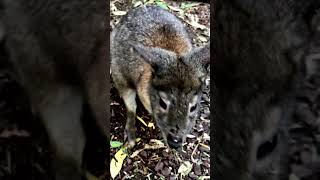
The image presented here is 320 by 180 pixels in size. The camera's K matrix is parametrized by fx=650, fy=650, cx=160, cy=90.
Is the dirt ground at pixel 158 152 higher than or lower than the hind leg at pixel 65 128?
lower

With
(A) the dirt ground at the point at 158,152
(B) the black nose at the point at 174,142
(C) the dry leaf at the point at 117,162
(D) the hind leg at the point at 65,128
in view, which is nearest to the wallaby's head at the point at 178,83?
(B) the black nose at the point at 174,142

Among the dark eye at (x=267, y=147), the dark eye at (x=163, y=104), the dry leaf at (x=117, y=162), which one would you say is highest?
the dark eye at (x=267, y=147)

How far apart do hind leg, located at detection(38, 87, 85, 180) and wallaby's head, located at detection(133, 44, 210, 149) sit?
11.1ft

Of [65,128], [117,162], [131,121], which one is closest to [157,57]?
[131,121]

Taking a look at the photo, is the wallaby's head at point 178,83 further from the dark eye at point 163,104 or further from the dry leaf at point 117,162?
the dry leaf at point 117,162

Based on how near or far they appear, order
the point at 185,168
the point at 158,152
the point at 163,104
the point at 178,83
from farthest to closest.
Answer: the point at 158,152 → the point at 185,168 → the point at 163,104 → the point at 178,83

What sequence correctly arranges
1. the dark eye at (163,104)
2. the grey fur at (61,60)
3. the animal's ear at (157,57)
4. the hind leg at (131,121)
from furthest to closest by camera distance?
the hind leg at (131,121), the dark eye at (163,104), the animal's ear at (157,57), the grey fur at (61,60)

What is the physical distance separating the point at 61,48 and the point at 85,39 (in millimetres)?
34

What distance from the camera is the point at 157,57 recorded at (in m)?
4.23

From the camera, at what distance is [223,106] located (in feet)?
2.73

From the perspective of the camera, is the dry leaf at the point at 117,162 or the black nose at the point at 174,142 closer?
the black nose at the point at 174,142

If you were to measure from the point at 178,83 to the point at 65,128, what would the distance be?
3.41 metres

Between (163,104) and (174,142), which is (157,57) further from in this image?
(174,142)

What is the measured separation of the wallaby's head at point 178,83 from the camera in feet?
13.9
